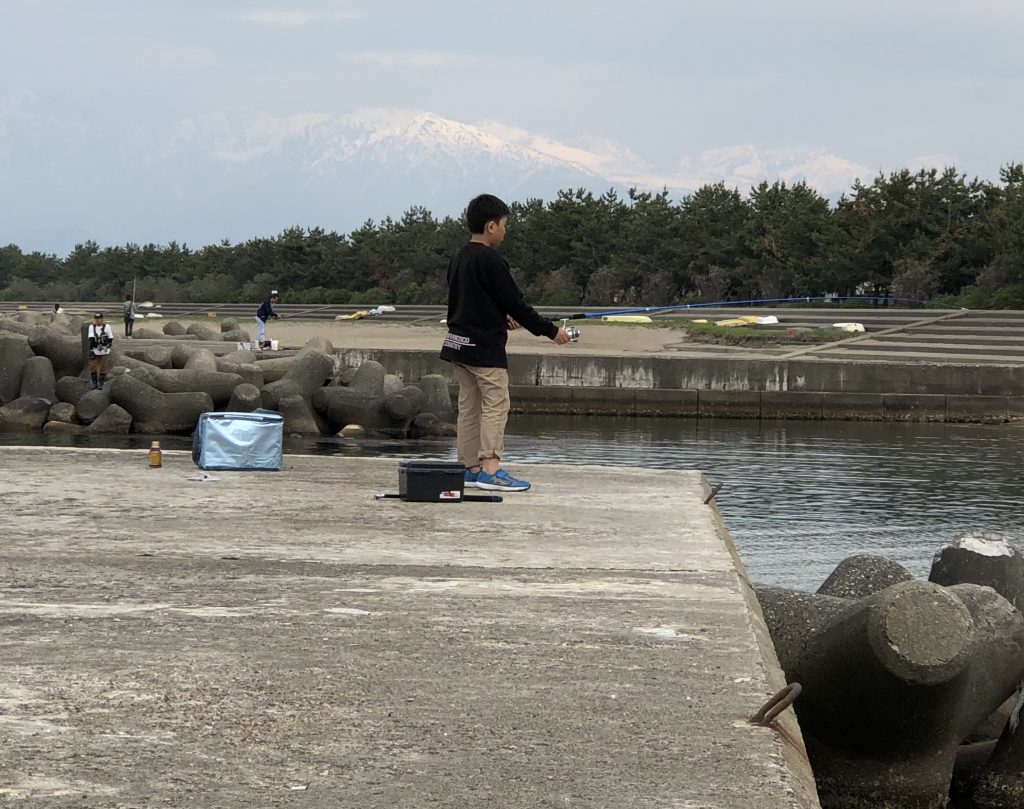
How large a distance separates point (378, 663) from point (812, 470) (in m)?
16.6

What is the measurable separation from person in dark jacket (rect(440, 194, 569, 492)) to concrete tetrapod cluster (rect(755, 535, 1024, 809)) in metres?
2.23

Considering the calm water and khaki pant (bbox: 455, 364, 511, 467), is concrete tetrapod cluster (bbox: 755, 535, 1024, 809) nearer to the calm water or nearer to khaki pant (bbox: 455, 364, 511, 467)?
khaki pant (bbox: 455, 364, 511, 467)

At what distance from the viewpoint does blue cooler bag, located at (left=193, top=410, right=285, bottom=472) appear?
30.5ft

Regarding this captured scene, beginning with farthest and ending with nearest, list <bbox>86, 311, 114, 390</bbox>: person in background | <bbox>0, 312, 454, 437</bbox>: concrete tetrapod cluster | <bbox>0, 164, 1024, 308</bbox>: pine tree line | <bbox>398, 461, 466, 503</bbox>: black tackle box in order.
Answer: <bbox>0, 164, 1024, 308</bbox>: pine tree line
<bbox>86, 311, 114, 390</bbox>: person in background
<bbox>0, 312, 454, 437</bbox>: concrete tetrapod cluster
<bbox>398, 461, 466, 503</bbox>: black tackle box

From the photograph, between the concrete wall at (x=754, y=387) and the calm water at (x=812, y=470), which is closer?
the calm water at (x=812, y=470)

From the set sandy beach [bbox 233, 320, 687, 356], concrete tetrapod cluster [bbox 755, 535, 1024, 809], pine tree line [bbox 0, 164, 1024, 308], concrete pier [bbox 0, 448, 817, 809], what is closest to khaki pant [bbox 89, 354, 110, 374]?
sandy beach [bbox 233, 320, 687, 356]

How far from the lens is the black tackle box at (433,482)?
8023mm

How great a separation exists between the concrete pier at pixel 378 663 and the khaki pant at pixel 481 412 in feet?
3.57

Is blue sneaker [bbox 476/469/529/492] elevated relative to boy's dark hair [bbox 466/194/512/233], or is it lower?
lower

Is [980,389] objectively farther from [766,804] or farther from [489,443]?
[766,804]

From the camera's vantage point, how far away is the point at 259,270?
8262 cm

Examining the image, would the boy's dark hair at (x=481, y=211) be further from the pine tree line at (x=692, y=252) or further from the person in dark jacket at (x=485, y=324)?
the pine tree line at (x=692, y=252)

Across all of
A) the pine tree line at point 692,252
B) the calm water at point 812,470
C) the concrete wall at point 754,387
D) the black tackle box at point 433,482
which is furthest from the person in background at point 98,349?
the pine tree line at point 692,252

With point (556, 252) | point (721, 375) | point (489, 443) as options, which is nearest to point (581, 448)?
point (721, 375)
